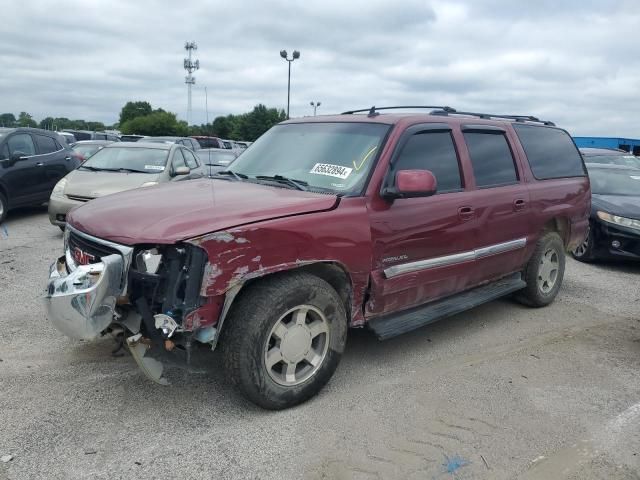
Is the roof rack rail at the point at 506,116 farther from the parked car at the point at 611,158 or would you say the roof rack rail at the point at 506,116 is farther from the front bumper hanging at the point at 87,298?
the parked car at the point at 611,158

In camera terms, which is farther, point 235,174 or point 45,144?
point 45,144

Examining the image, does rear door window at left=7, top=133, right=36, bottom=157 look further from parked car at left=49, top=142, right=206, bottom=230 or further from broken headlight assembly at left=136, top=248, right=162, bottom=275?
broken headlight assembly at left=136, top=248, right=162, bottom=275

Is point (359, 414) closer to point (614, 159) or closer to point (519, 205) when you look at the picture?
point (519, 205)

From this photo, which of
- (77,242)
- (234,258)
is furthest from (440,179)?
(77,242)

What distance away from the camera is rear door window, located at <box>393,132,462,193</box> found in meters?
4.11

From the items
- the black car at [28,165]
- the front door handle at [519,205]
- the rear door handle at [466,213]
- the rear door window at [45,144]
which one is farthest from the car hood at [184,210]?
the rear door window at [45,144]

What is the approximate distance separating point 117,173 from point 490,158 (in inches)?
236

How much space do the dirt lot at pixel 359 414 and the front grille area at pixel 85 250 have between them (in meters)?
0.87

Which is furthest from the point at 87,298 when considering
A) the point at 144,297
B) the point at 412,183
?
the point at 412,183

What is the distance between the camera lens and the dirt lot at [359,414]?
2.92 m

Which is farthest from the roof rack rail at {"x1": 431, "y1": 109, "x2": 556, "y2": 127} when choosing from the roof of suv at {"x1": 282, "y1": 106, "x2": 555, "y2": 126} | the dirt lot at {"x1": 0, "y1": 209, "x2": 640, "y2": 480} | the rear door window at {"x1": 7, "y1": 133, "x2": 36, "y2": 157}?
the rear door window at {"x1": 7, "y1": 133, "x2": 36, "y2": 157}

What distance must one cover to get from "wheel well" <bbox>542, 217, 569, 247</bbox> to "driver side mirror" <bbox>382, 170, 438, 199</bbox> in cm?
245

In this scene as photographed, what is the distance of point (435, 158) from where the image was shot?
434 cm

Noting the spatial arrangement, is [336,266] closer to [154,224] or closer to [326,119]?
[154,224]
